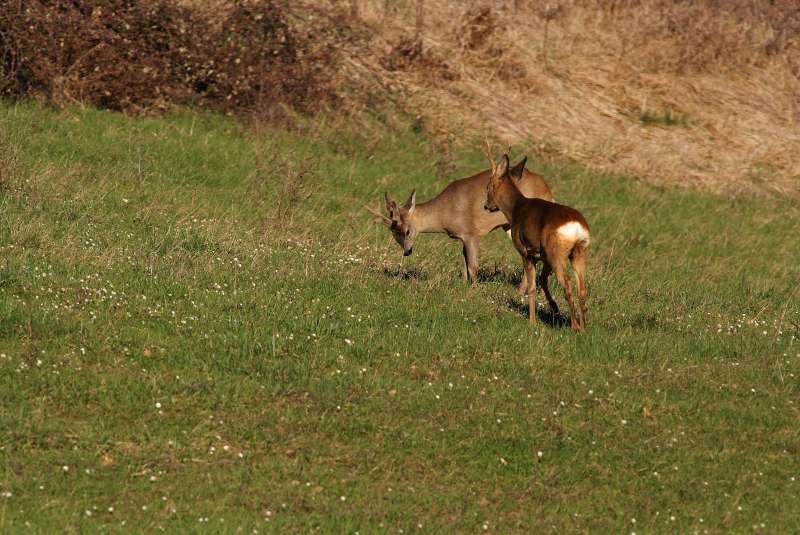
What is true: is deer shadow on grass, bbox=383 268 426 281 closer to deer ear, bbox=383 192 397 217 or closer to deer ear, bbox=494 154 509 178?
deer ear, bbox=383 192 397 217

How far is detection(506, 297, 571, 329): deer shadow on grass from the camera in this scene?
1306 centimetres

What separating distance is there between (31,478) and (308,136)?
47.2ft

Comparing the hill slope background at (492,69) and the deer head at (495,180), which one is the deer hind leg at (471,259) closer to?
the deer head at (495,180)

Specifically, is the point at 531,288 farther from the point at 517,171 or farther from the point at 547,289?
the point at 517,171

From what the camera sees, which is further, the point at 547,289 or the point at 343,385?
the point at 547,289

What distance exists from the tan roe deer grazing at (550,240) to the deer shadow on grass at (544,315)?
0.38 feet

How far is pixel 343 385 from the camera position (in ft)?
34.3

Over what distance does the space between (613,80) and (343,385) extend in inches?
752

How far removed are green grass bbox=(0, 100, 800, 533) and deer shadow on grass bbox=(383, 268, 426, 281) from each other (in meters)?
0.06

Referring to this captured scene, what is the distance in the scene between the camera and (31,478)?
8516 millimetres

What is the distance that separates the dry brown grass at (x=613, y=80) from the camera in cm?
2522

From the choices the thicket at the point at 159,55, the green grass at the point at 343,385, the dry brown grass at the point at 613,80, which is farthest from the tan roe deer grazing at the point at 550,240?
the dry brown grass at the point at 613,80

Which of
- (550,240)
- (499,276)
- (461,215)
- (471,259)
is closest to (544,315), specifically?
(550,240)

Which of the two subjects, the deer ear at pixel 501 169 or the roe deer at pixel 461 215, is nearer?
the deer ear at pixel 501 169
